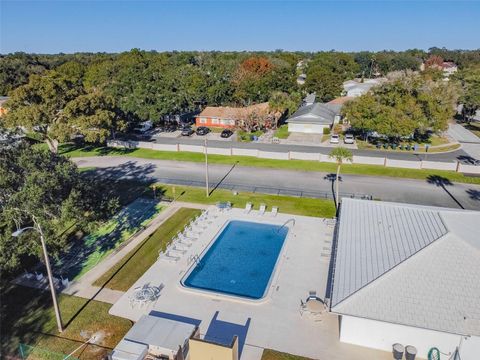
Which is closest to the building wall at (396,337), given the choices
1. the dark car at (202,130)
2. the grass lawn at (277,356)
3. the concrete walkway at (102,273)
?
the grass lawn at (277,356)

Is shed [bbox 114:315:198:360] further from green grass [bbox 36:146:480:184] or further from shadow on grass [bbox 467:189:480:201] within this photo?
shadow on grass [bbox 467:189:480:201]

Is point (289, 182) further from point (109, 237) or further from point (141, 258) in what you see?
point (109, 237)

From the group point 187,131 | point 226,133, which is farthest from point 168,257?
point 187,131

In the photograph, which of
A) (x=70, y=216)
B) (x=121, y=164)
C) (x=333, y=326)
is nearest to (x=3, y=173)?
(x=70, y=216)

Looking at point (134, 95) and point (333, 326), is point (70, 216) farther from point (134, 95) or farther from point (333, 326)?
point (134, 95)

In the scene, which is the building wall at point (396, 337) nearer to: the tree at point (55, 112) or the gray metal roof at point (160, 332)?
the gray metal roof at point (160, 332)

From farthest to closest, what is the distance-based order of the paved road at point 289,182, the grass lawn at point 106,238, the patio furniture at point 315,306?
the paved road at point 289,182
the grass lawn at point 106,238
the patio furniture at point 315,306
